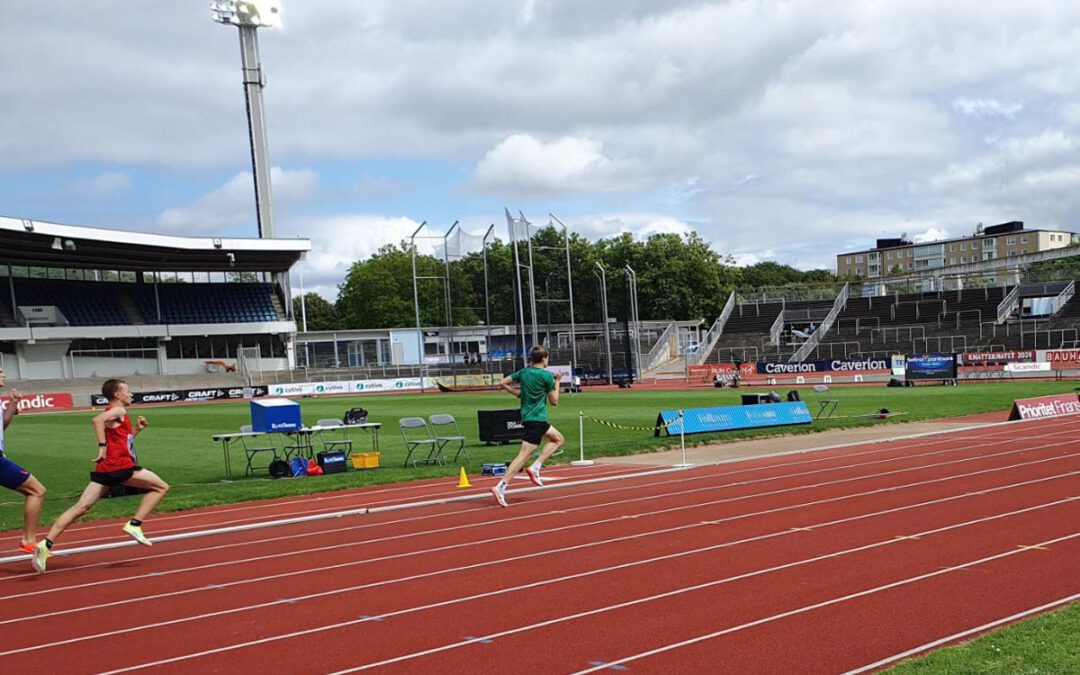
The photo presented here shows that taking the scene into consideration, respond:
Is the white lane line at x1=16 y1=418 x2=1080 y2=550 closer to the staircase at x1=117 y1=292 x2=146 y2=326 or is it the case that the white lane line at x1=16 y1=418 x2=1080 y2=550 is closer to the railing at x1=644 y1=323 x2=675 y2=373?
the railing at x1=644 y1=323 x2=675 y2=373

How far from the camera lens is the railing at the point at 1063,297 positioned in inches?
2216

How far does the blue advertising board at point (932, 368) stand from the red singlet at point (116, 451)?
40741 mm

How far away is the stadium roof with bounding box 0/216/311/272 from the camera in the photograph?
5791cm

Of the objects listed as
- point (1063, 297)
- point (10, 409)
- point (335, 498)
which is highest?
point (1063, 297)

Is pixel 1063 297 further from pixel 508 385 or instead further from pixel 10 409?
pixel 10 409

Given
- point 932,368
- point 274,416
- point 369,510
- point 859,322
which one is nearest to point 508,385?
point 369,510

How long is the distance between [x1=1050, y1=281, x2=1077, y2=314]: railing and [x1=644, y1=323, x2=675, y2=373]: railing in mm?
26032

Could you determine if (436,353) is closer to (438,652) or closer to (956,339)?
(956,339)

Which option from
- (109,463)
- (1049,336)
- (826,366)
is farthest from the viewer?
(826,366)

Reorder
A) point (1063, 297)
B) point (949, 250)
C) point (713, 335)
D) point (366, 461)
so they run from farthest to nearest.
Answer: point (949, 250), point (713, 335), point (1063, 297), point (366, 461)

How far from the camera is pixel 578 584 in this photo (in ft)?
24.6

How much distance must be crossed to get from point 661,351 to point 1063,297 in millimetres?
26975

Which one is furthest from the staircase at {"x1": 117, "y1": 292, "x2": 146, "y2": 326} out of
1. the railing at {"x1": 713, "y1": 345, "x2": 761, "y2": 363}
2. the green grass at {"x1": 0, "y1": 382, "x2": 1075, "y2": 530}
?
the railing at {"x1": 713, "y1": 345, "x2": 761, "y2": 363}

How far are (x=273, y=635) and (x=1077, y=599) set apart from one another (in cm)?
549
